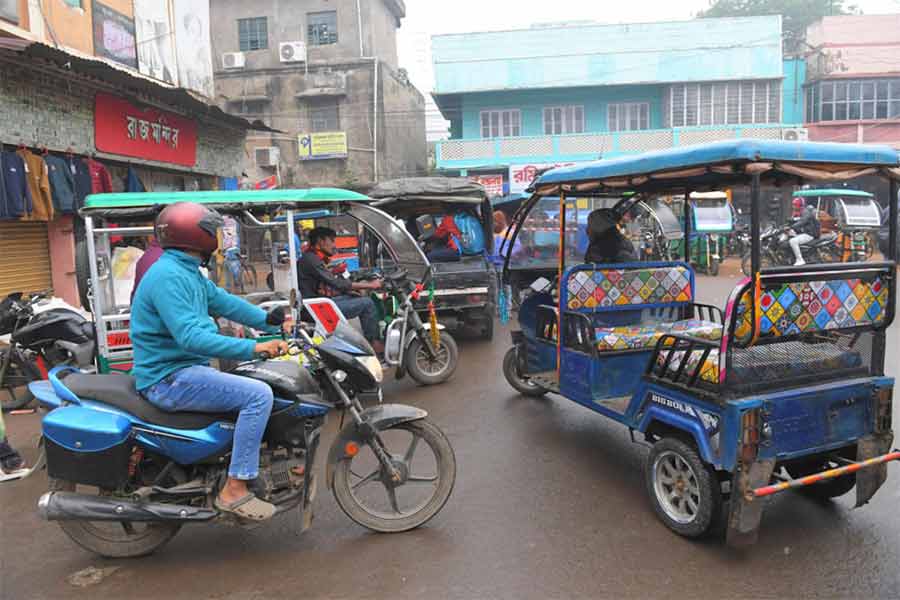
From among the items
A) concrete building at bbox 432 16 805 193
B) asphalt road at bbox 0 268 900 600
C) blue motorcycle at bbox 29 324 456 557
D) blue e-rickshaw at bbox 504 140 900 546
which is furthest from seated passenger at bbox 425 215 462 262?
concrete building at bbox 432 16 805 193

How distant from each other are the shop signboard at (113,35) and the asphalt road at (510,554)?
914 centimetres

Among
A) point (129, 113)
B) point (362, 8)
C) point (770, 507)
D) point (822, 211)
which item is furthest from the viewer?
point (362, 8)

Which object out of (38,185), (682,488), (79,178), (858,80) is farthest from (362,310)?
(858,80)

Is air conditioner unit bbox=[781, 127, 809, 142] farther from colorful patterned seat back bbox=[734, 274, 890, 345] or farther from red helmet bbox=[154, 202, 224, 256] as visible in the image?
red helmet bbox=[154, 202, 224, 256]

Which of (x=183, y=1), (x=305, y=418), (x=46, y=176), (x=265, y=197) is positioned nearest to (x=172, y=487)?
(x=305, y=418)

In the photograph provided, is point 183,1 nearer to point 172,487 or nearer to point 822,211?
point 172,487

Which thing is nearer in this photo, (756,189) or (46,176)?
(756,189)

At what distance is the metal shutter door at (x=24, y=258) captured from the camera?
9.46 m

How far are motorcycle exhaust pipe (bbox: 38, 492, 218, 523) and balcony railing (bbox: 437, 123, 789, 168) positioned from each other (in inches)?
896

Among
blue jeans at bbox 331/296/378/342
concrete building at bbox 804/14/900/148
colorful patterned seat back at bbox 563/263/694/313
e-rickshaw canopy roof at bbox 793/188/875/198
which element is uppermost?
concrete building at bbox 804/14/900/148

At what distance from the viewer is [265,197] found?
5.83 metres

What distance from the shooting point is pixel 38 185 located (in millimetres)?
9055

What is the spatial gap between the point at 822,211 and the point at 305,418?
17.7 m

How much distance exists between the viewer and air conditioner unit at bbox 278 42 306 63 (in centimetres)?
2569
